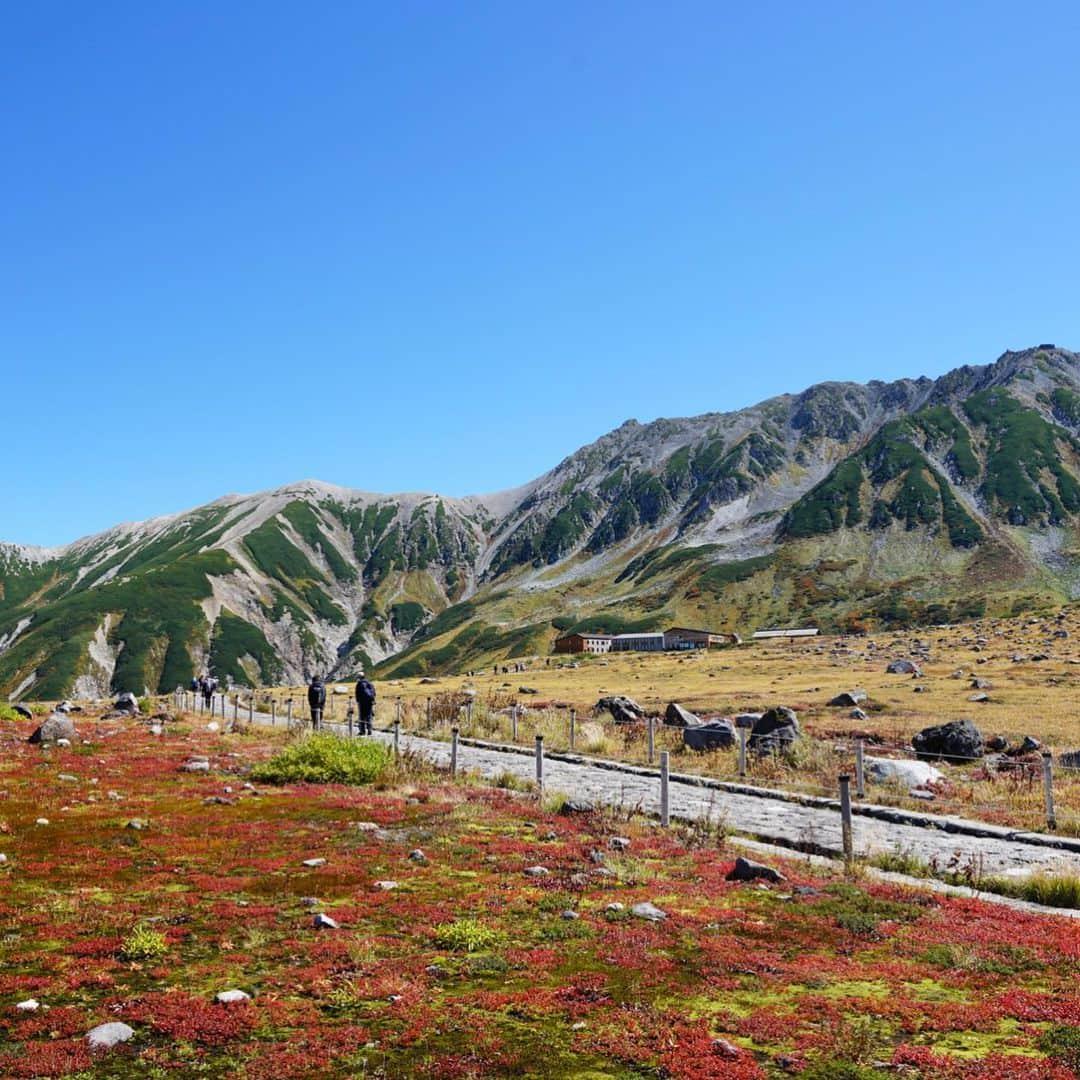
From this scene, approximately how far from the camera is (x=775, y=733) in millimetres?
30156

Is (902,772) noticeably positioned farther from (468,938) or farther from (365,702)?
(365,702)

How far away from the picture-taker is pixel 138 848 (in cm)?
1395

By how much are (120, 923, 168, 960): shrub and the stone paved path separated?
11.9m

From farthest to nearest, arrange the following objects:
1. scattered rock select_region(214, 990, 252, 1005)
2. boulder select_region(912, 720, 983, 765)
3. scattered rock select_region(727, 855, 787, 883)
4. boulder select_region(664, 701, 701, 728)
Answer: boulder select_region(664, 701, 701, 728) < boulder select_region(912, 720, 983, 765) < scattered rock select_region(727, 855, 787, 883) < scattered rock select_region(214, 990, 252, 1005)

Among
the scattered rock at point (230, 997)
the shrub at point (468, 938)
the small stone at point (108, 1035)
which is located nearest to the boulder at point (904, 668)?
the shrub at point (468, 938)

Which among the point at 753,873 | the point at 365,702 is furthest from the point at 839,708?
the point at 753,873

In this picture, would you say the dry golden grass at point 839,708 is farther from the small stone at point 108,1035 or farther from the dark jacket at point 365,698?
the small stone at point 108,1035

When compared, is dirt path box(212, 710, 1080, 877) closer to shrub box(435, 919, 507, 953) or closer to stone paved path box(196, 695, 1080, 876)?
stone paved path box(196, 695, 1080, 876)

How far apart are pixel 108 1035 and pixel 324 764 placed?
664 inches

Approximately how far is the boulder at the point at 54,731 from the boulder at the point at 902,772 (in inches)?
1149

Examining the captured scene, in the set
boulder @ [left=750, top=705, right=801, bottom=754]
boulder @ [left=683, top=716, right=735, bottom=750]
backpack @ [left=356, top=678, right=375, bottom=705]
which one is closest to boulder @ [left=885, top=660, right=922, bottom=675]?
boulder @ [left=750, top=705, right=801, bottom=754]

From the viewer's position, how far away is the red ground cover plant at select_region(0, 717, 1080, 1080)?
6621mm

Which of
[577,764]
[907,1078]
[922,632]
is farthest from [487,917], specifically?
[922,632]

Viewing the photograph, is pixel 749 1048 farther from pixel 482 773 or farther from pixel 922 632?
pixel 922 632
